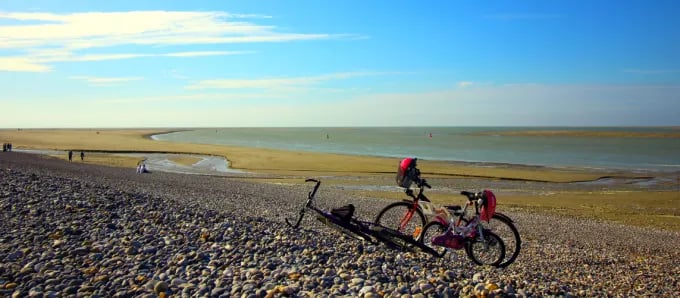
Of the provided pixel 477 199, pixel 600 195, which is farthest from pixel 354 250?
pixel 600 195

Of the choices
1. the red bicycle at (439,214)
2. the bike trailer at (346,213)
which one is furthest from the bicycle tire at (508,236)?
the bike trailer at (346,213)

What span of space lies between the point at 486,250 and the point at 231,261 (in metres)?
4.57

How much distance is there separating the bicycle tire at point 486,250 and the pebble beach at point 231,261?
0.22 meters

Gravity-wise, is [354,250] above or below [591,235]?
above

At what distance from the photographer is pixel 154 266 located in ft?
23.8

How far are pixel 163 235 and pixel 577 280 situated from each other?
8.42m

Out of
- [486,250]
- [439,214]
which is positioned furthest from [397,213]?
[486,250]

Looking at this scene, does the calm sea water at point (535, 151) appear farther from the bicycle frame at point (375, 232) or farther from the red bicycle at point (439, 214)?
the bicycle frame at point (375, 232)

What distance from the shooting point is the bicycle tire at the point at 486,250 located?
8.52 m

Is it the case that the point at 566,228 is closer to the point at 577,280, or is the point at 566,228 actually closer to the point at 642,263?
the point at 642,263

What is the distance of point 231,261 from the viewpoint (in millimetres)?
7457

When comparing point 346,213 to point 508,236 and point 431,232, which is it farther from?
point 508,236

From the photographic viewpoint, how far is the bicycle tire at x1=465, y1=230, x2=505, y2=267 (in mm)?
8516

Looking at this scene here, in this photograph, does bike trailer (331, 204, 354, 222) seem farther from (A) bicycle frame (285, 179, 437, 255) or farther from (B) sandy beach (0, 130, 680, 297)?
(B) sandy beach (0, 130, 680, 297)
